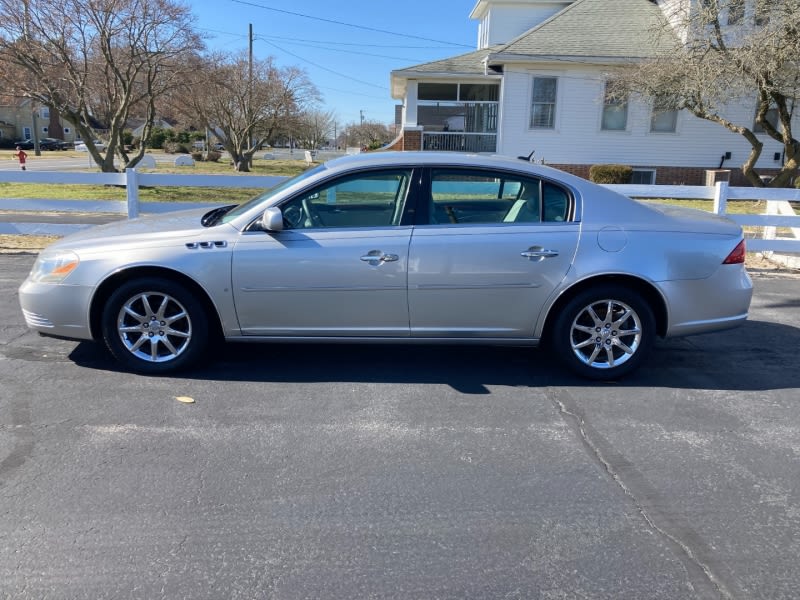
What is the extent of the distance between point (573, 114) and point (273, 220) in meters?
18.5

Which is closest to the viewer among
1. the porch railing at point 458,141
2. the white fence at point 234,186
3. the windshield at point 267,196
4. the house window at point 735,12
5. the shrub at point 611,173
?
the windshield at point 267,196

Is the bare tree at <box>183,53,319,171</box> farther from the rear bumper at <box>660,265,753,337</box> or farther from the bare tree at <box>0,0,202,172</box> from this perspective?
the rear bumper at <box>660,265,753,337</box>

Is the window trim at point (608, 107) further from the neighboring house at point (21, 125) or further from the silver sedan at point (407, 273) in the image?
the neighboring house at point (21, 125)

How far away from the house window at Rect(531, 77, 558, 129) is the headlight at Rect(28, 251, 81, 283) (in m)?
18.4

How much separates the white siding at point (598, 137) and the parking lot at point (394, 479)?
55.0 ft

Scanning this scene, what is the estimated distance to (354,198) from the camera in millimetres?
4953

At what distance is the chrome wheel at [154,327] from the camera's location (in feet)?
15.4

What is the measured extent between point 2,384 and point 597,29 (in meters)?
21.7

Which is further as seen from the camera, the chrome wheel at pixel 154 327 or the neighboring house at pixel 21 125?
the neighboring house at pixel 21 125

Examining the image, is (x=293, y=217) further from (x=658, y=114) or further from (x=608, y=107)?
(x=658, y=114)

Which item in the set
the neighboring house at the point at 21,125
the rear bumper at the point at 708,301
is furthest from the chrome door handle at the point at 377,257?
the neighboring house at the point at 21,125

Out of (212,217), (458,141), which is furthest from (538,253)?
(458,141)

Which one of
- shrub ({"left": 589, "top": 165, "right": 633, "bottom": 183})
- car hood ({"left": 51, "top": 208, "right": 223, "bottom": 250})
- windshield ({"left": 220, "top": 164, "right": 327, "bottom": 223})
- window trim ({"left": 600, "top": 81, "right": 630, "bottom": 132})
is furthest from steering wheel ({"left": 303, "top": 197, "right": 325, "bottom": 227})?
window trim ({"left": 600, "top": 81, "right": 630, "bottom": 132})

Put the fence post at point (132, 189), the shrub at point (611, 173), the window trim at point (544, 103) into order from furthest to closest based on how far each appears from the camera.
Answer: the window trim at point (544, 103) < the shrub at point (611, 173) < the fence post at point (132, 189)
